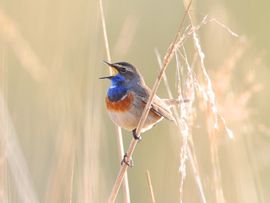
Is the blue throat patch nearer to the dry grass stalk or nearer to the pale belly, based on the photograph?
the pale belly

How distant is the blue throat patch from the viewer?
4566 millimetres

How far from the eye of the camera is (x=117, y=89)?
4.59 meters

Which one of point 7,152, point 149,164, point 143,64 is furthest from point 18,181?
point 143,64

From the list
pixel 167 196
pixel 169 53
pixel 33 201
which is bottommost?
pixel 167 196

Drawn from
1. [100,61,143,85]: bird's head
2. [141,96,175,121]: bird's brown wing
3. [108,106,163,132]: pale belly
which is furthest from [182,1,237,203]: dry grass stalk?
[100,61,143,85]: bird's head

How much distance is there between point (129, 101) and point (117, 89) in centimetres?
11

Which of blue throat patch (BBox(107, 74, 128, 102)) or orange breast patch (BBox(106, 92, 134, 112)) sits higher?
blue throat patch (BBox(107, 74, 128, 102))

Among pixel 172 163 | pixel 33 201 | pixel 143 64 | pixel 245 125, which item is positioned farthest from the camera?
pixel 143 64

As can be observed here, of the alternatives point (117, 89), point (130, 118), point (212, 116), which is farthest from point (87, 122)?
point (117, 89)

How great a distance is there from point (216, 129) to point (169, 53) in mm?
490

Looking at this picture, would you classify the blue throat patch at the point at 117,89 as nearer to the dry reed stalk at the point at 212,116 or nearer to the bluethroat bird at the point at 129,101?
the bluethroat bird at the point at 129,101

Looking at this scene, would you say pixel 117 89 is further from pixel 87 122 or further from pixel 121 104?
pixel 87 122

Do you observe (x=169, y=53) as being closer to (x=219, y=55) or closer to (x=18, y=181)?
(x=18, y=181)

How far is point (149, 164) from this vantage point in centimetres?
574
